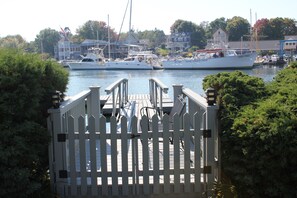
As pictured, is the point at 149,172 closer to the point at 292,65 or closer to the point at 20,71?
the point at 20,71

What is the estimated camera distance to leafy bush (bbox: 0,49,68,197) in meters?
3.80

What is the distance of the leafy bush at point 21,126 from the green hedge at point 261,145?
1.96m

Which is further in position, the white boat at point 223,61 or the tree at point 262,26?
the tree at point 262,26

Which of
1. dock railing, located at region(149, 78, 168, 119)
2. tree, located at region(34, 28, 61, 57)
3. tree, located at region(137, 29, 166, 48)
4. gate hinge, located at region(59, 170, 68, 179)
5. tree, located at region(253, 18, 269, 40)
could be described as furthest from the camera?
tree, located at region(137, 29, 166, 48)

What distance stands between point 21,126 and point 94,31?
132 meters

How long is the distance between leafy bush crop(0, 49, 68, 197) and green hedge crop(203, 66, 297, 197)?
6.43 feet

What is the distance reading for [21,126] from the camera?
3.98m

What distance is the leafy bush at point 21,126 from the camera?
380cm

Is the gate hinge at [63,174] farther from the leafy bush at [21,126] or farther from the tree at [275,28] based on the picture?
the tree at [275,28]

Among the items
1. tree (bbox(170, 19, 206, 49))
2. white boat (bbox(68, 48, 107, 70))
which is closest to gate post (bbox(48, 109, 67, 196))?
white boat (bbox(68, 48, 107, 70))

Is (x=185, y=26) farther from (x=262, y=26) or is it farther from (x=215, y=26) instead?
(x=262, y=26)

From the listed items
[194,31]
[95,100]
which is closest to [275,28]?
[194,31]

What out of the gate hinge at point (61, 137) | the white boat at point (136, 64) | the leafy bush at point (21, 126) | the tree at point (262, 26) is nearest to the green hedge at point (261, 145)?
the gate hinge at point (61, 137)

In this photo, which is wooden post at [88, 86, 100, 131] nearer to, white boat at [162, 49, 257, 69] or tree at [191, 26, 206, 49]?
white boat at [162, 49, 257, 69]
